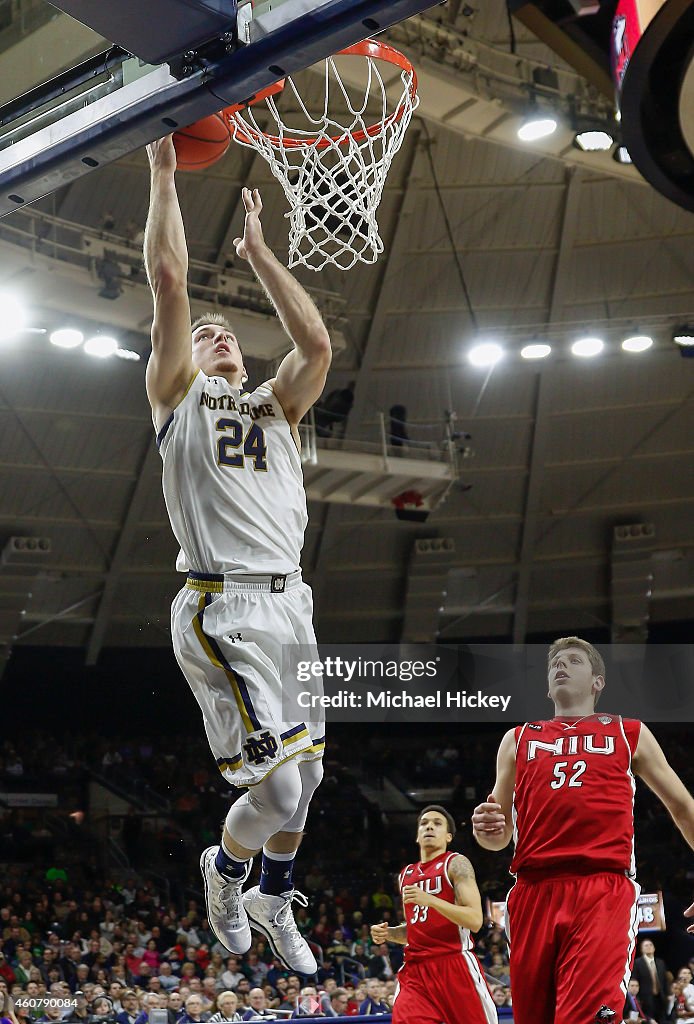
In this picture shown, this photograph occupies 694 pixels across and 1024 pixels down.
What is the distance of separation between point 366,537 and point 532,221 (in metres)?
6.48

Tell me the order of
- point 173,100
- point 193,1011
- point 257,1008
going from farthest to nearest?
point 257,1008 < point 193,1011 < point 173,100

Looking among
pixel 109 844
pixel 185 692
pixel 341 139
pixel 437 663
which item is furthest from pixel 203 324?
pixel 185 692

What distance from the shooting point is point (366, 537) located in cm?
2141

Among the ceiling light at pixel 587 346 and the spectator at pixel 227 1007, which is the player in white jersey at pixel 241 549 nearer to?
the spectator at pixel 227 1007

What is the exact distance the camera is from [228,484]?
4.87 metres

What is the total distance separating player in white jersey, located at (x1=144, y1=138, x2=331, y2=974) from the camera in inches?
184

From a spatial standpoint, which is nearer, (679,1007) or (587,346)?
(679,1007)

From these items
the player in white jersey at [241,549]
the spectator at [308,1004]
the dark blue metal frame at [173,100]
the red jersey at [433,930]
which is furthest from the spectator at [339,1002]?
the dark blue metal frame at [173,100]

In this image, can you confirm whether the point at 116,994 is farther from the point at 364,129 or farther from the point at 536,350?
the point at 364,129

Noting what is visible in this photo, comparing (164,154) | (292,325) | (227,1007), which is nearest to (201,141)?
(164,154)

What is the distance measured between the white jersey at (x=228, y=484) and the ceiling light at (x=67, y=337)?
1099 centimetres

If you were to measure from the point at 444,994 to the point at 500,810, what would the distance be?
235cm

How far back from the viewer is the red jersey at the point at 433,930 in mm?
7277

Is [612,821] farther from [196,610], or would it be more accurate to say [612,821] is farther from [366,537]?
[366,537]
